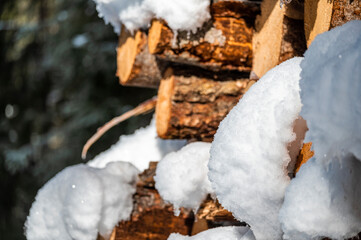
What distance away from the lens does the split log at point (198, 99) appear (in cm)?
120

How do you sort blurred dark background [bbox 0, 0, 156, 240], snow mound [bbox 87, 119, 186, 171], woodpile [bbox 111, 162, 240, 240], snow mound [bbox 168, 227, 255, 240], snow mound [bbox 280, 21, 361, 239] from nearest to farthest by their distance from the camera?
snow mound [bbox 280, 21, 361, 239]
snow mound [bbox 168, 227, 255, 240]
woodpile [bbox 111, 162, 240, 240]
snow mound [bbox 87, 119, 186, 171]
blurred dark background [bbox 0, 0, 156, 240]

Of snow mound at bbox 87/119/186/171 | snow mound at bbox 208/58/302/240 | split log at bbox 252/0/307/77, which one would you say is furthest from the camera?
snow mound at bbox 87/119/186/171

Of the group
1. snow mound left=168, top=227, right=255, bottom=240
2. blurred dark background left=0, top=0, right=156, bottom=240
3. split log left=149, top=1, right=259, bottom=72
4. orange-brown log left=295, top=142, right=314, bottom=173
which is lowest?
blurred dark background left=0, top=0, right=156, bottom=240

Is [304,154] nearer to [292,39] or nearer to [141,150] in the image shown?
[292,39]

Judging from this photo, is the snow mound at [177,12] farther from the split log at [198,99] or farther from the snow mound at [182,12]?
the split log at [198,99]

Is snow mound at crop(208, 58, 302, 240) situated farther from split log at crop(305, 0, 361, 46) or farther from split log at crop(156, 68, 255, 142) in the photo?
split log at crop(156, 68, 255, 142)

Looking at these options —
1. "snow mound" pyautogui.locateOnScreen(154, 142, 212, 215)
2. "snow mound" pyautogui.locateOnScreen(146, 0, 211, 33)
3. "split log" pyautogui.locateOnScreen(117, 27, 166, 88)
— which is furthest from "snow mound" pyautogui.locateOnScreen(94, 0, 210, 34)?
"snow mound" pyautogui.locateOnScreen(154, 142, 212, 215)

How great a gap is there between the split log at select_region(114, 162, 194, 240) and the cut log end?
14 cm

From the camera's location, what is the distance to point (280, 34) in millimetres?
954

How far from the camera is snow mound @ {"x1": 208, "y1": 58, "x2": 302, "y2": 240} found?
2.08 feet

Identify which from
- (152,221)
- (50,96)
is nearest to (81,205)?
(152,221)

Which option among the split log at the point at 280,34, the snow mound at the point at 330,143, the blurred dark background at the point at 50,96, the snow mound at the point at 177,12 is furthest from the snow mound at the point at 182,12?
the blurred dark background at the point at 50,96

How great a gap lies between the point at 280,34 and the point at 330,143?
515 mm

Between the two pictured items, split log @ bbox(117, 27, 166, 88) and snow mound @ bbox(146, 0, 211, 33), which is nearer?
snow mound @ bbox(146, 0, 211, 33)
